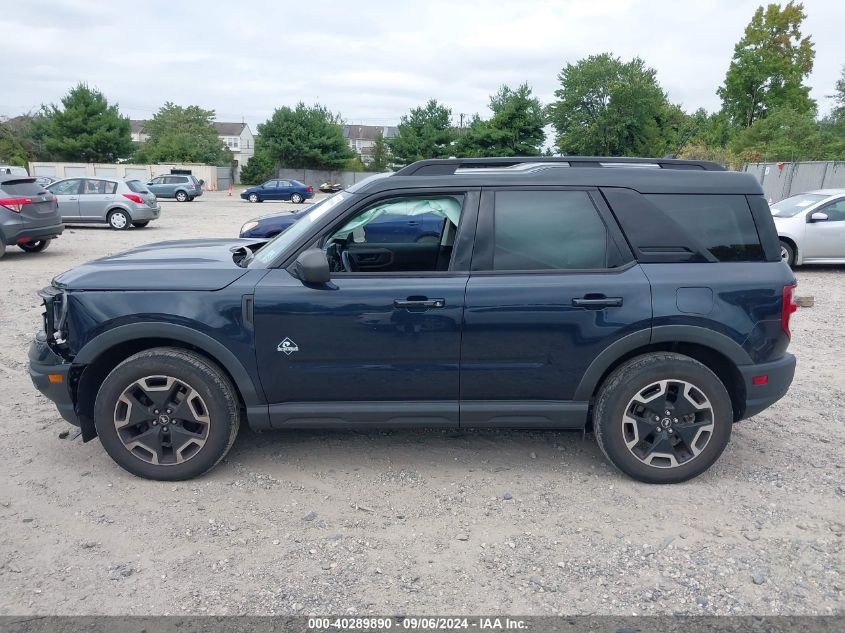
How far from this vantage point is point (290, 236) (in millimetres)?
4148

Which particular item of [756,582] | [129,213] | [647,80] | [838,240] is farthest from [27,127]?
[756,582]

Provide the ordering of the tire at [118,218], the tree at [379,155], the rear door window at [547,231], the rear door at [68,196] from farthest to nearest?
the tree at [379,155], the tire at [118,218], the rear door at [68,196], the rear door window at [547,231]

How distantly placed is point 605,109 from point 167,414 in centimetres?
6585

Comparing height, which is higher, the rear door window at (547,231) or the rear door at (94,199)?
the rear door window at (547,231)

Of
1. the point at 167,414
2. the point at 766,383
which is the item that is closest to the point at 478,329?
the point at 766,383

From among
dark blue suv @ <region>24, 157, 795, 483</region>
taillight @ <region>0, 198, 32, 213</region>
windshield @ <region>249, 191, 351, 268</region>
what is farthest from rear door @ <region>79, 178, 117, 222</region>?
windshield @ <region>249, 191, 351, 268</region>

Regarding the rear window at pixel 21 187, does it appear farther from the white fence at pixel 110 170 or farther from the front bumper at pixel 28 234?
the white fence at pixel 110 170

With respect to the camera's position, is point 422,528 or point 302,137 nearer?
point 422,528

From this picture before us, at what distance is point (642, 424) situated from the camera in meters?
3.91

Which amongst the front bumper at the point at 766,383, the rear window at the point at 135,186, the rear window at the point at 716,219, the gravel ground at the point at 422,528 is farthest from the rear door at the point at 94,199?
the front bumper at the point at 766,383

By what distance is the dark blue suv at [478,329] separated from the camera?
380 cm

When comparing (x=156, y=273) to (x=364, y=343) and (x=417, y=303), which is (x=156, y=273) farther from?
(x=417, y=303)

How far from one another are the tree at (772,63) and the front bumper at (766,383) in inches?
2377

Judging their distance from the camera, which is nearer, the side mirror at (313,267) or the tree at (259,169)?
the side mirror at (313,267)
